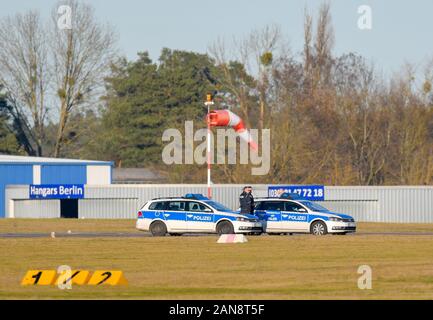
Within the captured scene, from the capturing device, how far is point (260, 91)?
91750 millimetres

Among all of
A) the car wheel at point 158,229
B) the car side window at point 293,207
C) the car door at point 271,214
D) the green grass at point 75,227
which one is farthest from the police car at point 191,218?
the green grass at point 75,227

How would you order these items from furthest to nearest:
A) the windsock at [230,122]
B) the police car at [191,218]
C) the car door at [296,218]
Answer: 1. the windsock at [230,122]
2. the car door at [296,218]
3. the police car at [191,218]

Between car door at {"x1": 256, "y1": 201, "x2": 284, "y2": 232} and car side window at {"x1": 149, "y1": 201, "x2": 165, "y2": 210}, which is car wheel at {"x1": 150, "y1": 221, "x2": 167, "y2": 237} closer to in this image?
car side window at {"x1": 149, "y1": 201, "x2": 165, "y2": 210}

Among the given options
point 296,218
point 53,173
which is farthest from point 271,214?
point 53,173

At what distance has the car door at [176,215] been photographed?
135 feet

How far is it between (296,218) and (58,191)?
30392 millimetres

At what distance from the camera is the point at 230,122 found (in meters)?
67.3

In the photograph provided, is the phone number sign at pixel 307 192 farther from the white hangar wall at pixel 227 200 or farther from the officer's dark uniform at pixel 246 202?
the officer's dark uniform at pixel 246 202

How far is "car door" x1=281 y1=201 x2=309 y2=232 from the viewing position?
42.0m

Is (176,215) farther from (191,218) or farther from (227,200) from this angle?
(227,200)
